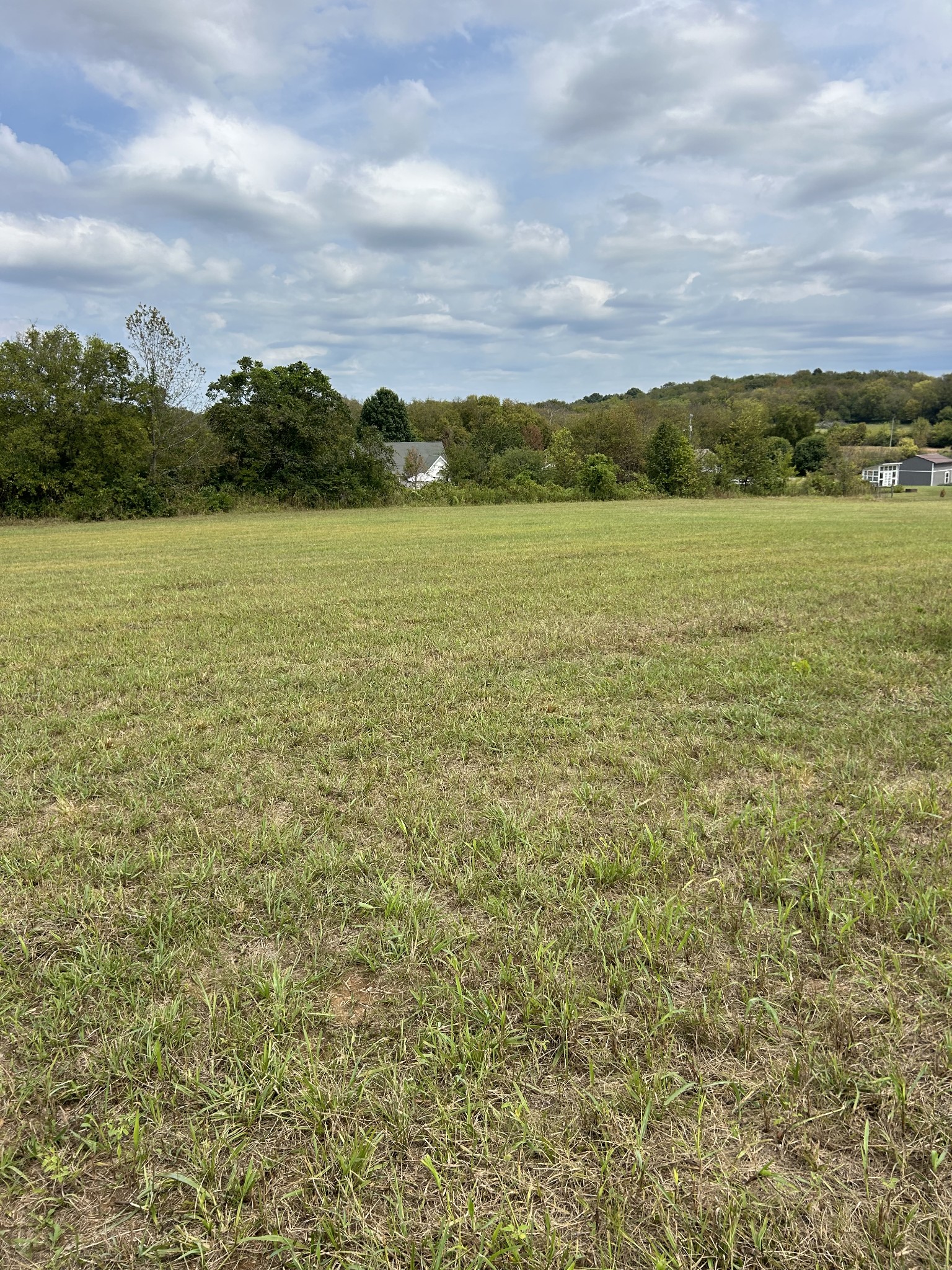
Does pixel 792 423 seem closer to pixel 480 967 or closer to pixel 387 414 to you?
pixel 387 414

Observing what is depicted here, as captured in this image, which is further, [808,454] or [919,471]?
[919,471]

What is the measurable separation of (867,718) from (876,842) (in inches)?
58.1

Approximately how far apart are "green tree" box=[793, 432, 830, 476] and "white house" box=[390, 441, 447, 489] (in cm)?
3250

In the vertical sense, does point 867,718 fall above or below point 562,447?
below

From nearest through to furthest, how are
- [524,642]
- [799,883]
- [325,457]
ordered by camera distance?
[799,883]
[524,642]
[325,457]

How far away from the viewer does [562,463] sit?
43.3 meters

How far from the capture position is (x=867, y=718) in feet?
12.2

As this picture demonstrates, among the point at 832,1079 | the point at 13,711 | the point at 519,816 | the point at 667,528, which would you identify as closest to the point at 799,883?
the point at 832,1079

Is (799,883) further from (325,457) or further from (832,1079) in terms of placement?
(325,457)

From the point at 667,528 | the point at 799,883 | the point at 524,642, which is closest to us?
the point at 799,883

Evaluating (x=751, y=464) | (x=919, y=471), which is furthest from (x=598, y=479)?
(x=919, y=471)

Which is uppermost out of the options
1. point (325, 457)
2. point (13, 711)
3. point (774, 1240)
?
point (325, 457)

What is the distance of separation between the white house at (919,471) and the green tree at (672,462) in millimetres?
44239

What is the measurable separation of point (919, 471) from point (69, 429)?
283ft
